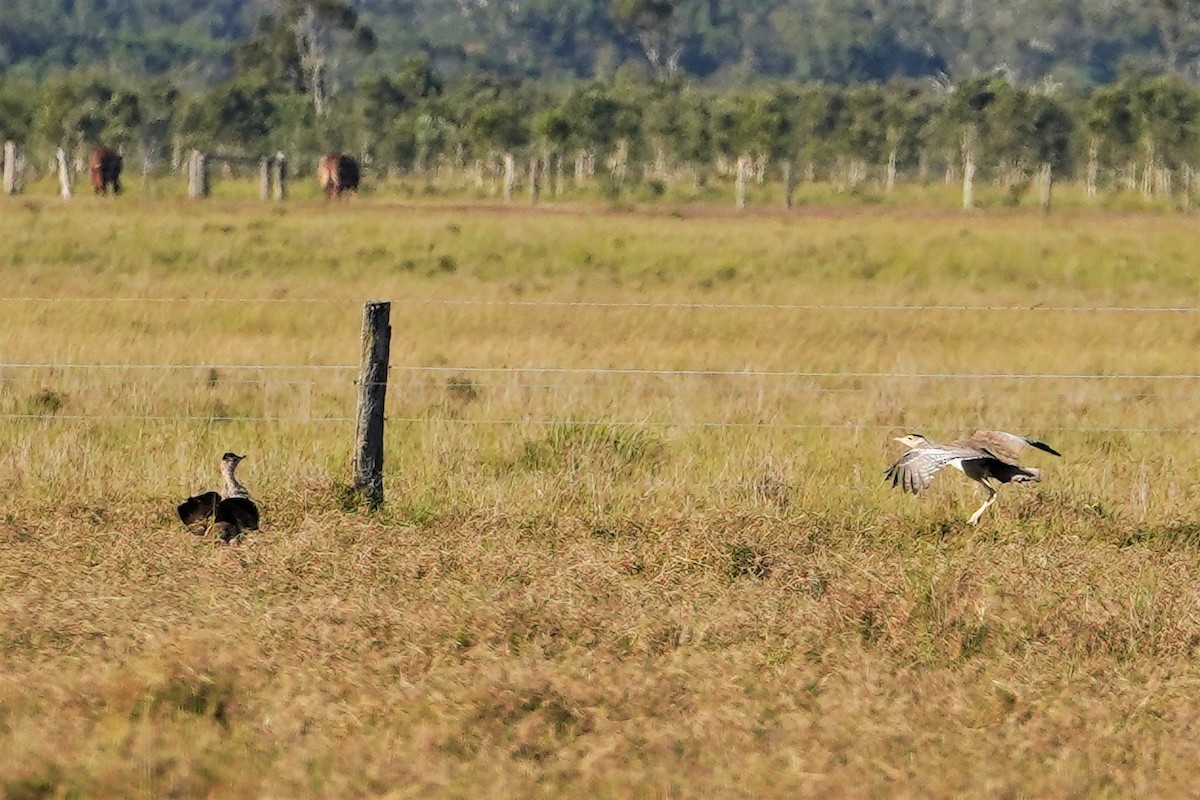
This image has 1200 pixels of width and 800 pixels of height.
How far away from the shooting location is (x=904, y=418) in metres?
13.0

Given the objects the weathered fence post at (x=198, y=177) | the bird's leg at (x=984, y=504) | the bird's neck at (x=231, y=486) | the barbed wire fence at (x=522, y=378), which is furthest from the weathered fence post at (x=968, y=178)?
the bird's neck at (x=231, y=486)

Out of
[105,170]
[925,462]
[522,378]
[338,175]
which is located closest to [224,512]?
[925,462]

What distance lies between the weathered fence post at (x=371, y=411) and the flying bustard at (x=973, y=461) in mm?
2536

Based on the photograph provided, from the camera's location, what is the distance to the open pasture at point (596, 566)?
5605mm

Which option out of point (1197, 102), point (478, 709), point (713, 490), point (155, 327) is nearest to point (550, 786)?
point (478, 709)

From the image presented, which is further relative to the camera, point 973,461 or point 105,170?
point 105,170

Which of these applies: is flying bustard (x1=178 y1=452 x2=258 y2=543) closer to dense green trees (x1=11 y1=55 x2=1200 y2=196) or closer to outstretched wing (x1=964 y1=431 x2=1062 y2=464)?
→ outstretched wing (x1=964 y1=431 x2=1062 y2=464)

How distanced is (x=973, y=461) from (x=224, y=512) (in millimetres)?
3356

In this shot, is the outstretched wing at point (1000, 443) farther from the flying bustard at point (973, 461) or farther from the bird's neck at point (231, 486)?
the bird's neck at point (231, 486)

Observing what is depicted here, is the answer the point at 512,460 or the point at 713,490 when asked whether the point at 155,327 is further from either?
the point at 713,490

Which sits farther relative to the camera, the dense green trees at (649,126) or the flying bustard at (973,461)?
the dense green trees at (649,126)

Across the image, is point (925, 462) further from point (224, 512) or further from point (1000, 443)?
point (224, 512)

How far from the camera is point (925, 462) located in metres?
8.49

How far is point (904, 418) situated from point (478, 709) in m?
7.48
